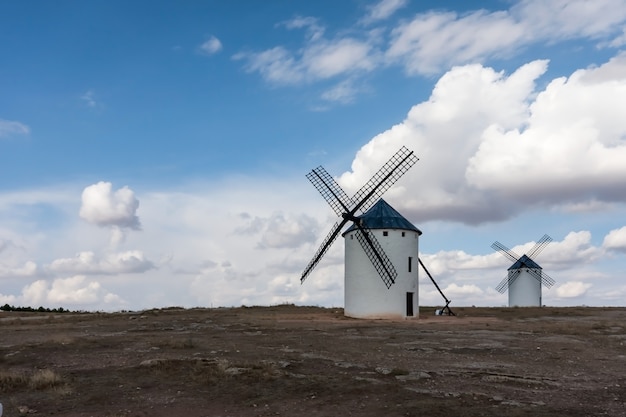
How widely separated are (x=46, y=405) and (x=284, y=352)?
8.34 meters

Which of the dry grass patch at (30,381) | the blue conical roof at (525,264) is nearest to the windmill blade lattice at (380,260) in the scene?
the dry grass patch at (30,381)

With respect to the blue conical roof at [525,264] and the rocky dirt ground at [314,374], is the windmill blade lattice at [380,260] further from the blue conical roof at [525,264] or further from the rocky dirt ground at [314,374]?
the blue conical roof at [525,264]

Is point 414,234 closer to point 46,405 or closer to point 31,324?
point 31,324

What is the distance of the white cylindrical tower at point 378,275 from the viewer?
37.5 metres

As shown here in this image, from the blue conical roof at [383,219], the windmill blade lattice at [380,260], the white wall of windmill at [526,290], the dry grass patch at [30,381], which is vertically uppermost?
the blue conical roof at [383,219]

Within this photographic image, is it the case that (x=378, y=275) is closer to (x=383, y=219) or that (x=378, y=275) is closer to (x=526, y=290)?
(x=383, y=219)

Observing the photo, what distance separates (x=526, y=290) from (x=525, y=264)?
2707 millimetres

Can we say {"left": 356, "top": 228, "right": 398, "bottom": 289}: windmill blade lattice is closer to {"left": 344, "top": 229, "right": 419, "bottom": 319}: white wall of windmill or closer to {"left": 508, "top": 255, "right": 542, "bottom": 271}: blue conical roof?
{"left": 344, "top": 229, "right": 419, "bottom": 319}: white wall of windmill

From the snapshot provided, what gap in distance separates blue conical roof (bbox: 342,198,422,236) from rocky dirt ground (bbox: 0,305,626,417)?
40.7ft

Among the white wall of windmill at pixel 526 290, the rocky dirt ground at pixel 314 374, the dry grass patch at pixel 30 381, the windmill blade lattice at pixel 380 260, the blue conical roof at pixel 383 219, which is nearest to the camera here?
the rocky dirt ground at pixel 314 374

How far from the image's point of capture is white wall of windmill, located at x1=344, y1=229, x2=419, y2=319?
3744 centimetres

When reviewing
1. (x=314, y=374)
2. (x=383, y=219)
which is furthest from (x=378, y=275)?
(x=314, y=374)

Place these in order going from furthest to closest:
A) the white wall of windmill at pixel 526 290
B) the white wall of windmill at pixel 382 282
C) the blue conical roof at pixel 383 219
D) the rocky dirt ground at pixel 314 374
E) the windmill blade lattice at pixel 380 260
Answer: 1. the white wall of windmill at pixel 526 290
2. the blue conical roof at pixel 383 219
3. the white wall of windmill at pixel 382 282
4. the windmill blade lattice at pixel 380 260
5. the rocky dirt ground at pixel 314 374

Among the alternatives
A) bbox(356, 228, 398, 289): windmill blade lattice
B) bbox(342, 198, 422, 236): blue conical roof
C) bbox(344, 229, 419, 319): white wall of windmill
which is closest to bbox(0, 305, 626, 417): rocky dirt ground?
bbox(356, 228, 398, 289): windmill blade lattice
